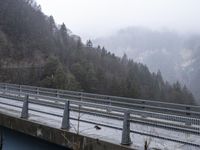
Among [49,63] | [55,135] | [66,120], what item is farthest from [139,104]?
[49,63]

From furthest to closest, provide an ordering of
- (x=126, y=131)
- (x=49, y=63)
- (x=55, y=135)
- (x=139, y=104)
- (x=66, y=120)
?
(x=49, y=63) → (x=139, y=104) → (x=66, y=120) → (x=55, y=135) → (x=126, y=131)

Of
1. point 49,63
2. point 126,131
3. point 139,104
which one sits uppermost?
point 49,63

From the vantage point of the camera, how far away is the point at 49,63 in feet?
316

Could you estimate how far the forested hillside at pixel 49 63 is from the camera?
95.0 meters

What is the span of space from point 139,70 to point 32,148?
140 metres

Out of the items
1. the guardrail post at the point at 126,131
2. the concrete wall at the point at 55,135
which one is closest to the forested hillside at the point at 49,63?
the concrete wall at the point at 55,135

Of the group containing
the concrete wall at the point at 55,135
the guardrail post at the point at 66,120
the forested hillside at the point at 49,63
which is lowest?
the concrete wall at the point at 55,135

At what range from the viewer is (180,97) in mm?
112938

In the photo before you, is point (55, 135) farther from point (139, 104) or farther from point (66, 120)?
point (139, 104)

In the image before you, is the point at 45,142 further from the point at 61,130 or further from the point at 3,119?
the point at 3,119

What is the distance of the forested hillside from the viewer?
3740 inches

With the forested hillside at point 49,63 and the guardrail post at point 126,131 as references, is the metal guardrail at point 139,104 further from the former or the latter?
the forested hillside at point 49,63

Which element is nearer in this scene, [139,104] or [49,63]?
[139,104]

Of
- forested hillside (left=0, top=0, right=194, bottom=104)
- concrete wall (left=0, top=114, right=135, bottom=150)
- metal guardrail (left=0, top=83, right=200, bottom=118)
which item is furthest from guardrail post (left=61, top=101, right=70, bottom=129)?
forested hillside (left=0, top=0, right=194, bottom=104)
